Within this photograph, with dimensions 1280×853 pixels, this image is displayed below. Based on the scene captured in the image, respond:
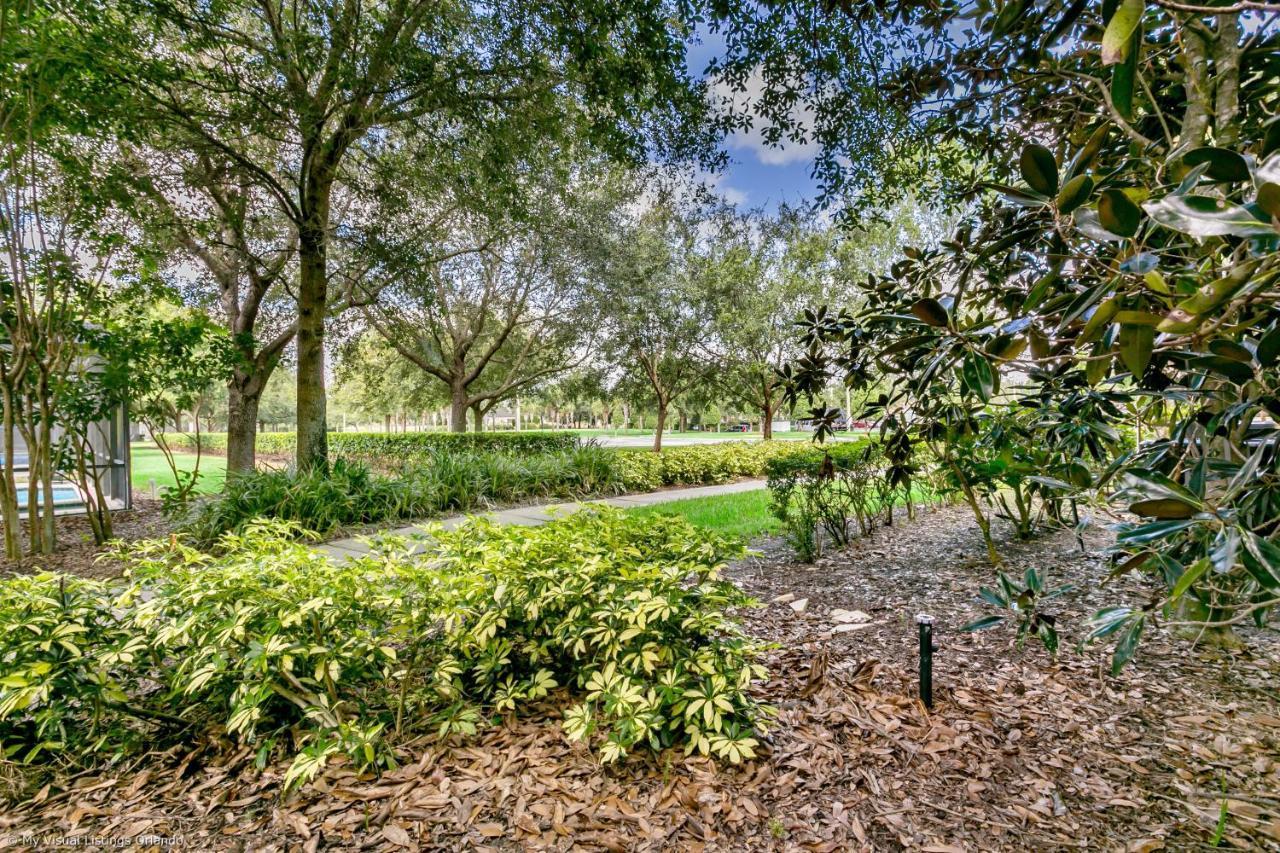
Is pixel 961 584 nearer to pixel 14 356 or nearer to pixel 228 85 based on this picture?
pixel 228 85

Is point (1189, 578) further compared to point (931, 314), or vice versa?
point (931, 314)

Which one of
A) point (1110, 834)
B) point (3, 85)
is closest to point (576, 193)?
point (3, 85)

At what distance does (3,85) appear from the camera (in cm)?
378

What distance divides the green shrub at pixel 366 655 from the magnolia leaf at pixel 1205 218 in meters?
1.55

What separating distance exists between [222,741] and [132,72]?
205 inches

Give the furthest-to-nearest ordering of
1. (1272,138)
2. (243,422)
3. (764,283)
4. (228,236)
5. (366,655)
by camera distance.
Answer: (764,283)
(228,236)
(243,422)
(366,655)
(1272,138)

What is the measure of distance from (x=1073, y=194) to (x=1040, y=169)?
86 millimetres

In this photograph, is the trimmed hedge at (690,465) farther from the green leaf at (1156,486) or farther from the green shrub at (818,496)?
the green leaf at (1156,486)

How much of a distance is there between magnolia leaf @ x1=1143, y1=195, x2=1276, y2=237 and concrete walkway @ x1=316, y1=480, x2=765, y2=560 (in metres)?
3.38

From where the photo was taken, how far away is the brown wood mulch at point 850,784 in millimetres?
1520

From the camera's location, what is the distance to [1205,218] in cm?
76

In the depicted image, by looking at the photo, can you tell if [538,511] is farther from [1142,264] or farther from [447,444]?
[1142,264]

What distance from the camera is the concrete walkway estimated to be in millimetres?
4740

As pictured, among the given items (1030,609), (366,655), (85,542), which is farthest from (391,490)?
(1030,609)
